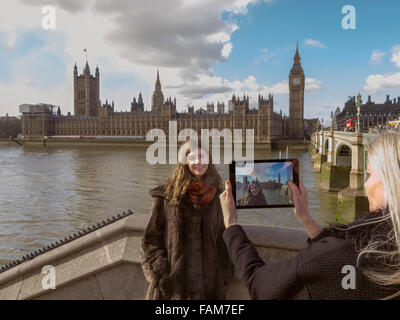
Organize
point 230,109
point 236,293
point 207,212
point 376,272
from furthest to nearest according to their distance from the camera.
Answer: point 230,109
point 236,293
point 207,212
point 376,272

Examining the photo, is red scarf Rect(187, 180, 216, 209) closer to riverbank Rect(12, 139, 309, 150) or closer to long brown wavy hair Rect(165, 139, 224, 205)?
long brown wavy hair Rect(165, 139, 224, 205)

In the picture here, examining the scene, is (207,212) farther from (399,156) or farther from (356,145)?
(356,145)

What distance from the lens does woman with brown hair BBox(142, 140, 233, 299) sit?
165 cm

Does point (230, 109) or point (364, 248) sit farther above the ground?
point (230, 109)

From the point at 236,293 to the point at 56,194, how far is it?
1289 cm

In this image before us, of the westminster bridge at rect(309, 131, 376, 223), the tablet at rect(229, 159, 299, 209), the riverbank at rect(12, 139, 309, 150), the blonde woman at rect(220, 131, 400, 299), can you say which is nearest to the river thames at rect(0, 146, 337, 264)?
the westminster bridge at rect(309, 131, 376, 223)

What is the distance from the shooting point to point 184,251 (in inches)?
65.8

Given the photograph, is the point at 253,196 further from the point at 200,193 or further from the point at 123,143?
the point at 123,143

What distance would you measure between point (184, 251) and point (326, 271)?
2.97 ft

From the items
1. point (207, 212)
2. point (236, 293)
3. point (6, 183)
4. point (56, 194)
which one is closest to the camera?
point (207, 212)

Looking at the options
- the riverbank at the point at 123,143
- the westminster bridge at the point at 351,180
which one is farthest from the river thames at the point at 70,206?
the riverbank at the point at 123,143

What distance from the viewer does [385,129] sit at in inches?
39.6

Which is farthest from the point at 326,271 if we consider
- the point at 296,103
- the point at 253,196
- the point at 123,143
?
the point at 296,103
